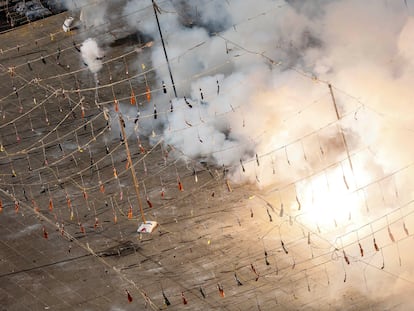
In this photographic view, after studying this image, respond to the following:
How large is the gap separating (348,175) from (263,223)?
13.3 feet

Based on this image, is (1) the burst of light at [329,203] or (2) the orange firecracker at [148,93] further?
(2) the orange firecracker at [148,93]

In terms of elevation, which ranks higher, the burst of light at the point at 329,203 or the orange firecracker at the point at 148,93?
the orange firecracker at the point at 148,93

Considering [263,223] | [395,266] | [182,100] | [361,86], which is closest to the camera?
[395,266]

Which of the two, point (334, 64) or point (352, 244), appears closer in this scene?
point (352, 244)

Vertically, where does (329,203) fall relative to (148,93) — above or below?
below

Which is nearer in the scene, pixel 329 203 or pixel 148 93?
pixel 329 203

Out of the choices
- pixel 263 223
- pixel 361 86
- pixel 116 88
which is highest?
pixel 116 88

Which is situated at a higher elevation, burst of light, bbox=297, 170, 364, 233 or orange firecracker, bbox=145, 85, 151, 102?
orange firecracker, bbox=145, 85, 151, 102

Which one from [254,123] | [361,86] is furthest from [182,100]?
[361,86]

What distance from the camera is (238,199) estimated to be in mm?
54781

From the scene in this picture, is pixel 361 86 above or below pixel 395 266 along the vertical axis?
above

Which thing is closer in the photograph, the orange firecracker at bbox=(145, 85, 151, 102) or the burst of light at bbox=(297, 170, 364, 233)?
the burst of light at bbox=(297, 170, 364, 233)

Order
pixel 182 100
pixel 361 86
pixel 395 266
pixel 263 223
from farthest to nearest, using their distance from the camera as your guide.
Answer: pixel 182 100 → pixel 361 86 → pixel 263 223 → pixel 395 266

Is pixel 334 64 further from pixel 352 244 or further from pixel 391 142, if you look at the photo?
pixel 352 244
